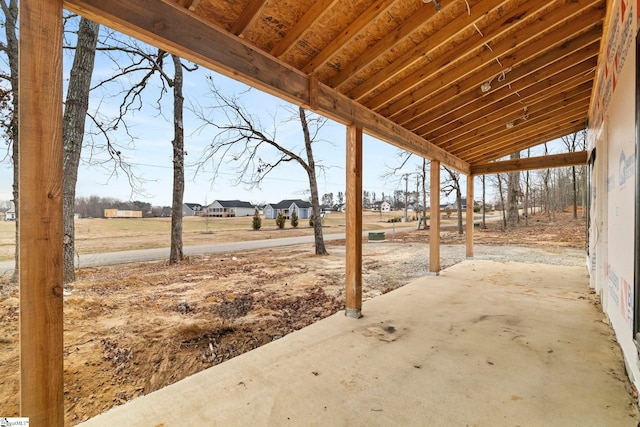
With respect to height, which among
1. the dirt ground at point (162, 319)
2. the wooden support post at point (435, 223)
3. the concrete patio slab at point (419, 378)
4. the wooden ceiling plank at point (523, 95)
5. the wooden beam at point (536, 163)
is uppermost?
the wooden ceiling plank at point (523, 95)

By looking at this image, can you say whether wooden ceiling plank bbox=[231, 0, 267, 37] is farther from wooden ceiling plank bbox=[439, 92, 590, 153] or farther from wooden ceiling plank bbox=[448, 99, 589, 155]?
wooden ceiling plank bbox=[448, 99, 589, 155]

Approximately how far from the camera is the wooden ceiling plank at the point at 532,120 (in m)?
4.50

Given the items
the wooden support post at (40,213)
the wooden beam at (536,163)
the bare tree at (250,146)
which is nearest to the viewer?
the wooden support post at (40,213)

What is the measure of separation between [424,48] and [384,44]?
414 mm

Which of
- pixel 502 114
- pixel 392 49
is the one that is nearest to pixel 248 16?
pixel 392 49

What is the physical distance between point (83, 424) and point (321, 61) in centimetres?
307

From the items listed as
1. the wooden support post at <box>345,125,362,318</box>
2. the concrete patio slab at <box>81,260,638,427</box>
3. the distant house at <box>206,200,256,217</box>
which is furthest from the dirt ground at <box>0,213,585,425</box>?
the distant house at <box>206,200,256,217</box>

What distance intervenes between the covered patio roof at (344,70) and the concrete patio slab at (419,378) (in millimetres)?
634

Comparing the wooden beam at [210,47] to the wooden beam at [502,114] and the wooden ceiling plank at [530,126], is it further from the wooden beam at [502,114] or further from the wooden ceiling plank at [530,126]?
the wooden ceiling plank at [530,126]

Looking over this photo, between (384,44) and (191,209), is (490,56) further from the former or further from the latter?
(191,209)

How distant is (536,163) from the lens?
6305 mm

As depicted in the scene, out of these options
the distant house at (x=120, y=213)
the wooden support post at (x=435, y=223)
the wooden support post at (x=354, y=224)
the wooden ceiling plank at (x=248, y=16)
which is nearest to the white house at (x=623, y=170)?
the wooden support post at (x=354, y=224)

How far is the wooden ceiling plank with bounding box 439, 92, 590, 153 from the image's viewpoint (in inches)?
177

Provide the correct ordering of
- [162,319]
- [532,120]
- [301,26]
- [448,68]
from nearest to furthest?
[301,26]
[448,68]
[162,319]
[532,120]
